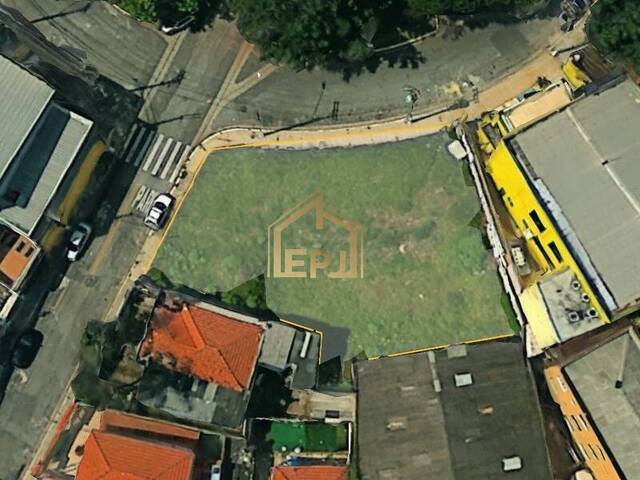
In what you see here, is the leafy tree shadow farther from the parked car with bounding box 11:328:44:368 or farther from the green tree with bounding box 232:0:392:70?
the parked car with bounding box 11:328:44:368

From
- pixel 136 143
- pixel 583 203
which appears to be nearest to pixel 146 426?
pixel 136 143

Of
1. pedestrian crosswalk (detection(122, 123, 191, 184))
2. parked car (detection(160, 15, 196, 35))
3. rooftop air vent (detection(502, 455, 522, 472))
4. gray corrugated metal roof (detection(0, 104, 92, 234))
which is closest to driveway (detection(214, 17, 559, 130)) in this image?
pedestrian crosswalk (detection(122, 123, 191, 184))

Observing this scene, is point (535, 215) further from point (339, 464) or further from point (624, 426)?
point (339, 464)

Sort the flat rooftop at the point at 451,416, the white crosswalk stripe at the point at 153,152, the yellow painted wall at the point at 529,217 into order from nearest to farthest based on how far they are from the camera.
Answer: the flat rooftop at the point at 451,416 → the yellow painted wall at the point at 529,217 → the white crosswalk stripe at the point at 153,152

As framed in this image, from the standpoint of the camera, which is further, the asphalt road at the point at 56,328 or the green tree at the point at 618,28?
the asphalt road at the point at 56,328

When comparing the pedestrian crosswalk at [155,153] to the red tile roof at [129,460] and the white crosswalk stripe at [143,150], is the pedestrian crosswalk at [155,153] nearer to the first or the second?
the white crosswalk stripe at [143,150]

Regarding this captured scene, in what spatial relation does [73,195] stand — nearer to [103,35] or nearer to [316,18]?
[103,35]

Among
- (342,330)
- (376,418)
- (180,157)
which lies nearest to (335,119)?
(180,157)

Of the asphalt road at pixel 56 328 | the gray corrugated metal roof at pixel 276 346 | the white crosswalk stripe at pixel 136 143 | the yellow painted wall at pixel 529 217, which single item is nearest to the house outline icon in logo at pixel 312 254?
the gray corrugated metal roof at pixel 276 346
